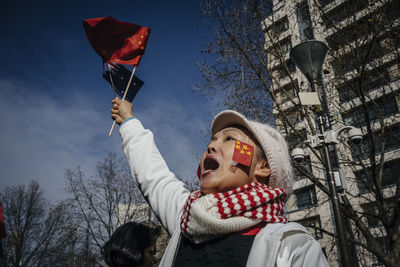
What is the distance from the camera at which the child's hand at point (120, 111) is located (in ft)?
6.65

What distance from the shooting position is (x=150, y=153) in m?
1.82

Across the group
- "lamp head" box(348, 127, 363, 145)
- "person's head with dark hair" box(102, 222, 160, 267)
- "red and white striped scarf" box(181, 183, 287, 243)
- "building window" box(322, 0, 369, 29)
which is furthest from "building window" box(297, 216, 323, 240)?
"red and white striped scarf" box(181, 183, 287, 243)

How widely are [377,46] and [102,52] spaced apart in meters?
6.11

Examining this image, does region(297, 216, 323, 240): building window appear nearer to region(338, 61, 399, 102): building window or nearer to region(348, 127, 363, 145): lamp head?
region(348, 127, 363, 145): lamp head

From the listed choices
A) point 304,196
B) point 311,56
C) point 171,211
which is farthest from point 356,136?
point 304,196

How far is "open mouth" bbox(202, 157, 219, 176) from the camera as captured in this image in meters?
1.64

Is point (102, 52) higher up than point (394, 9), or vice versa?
point (394, 9)

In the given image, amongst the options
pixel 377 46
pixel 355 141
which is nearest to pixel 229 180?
pixel 355 141

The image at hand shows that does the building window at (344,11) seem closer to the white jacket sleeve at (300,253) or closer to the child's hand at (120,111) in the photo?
the child's hand at (120,111)

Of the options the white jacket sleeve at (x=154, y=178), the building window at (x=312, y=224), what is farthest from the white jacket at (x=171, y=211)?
the building window at (x=312, y=224)

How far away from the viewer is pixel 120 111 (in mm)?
2064

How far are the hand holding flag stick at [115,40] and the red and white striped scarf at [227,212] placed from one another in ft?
5.82

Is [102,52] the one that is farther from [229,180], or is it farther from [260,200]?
[260,200]

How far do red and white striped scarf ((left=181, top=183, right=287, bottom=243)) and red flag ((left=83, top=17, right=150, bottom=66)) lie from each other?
1938 millimetres
